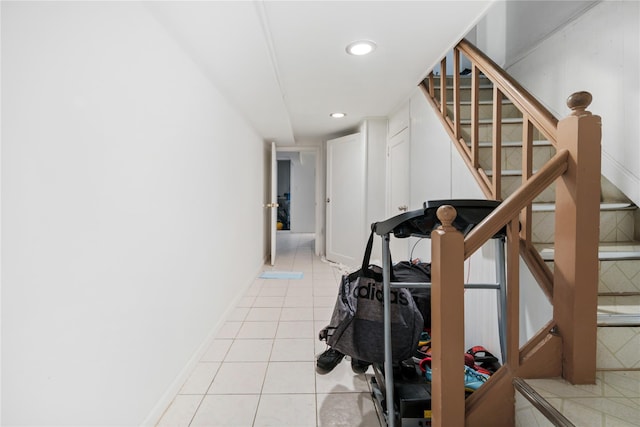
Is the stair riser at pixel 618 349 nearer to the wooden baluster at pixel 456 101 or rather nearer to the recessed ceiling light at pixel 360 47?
the wooden baluster at pixel 456 101

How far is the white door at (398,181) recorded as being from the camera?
3164 millimetres

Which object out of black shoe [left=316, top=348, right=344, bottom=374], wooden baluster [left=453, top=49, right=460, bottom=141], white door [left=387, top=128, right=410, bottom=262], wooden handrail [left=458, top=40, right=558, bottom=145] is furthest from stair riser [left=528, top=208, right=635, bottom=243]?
white door [left=387, top=128, right=410, bottom=262]

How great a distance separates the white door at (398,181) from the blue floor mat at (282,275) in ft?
4.49

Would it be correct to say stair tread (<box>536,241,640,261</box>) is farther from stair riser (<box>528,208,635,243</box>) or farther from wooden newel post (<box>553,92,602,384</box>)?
wooden newel post (<box>553,92,602,384</box>)

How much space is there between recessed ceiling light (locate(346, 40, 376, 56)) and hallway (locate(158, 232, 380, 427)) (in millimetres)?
2158

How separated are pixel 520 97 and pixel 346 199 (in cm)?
315

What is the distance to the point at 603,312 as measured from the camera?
124 centimetres

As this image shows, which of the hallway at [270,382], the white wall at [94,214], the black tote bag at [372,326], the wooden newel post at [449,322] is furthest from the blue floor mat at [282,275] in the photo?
the wooden newel post at [449,322]

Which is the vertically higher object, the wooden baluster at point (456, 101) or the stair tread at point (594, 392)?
the wooden baluster at point (456, 101)

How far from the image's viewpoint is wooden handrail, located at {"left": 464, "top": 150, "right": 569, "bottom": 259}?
965mm

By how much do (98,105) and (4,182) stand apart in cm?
43

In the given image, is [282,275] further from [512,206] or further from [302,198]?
[302,198]

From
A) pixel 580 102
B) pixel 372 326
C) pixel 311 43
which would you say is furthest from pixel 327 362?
pixel 311 43

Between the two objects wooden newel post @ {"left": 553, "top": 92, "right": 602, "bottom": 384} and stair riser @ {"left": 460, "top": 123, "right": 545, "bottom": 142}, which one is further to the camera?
stair riser @ {"left": 460, "top": 123, "right": 545, "bottom": 142}
